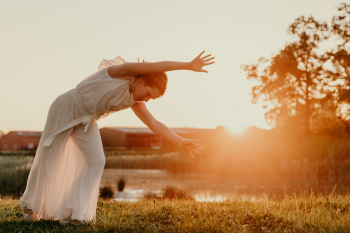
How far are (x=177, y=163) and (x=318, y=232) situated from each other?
42.1ft

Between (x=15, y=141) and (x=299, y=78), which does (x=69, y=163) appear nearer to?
(x=299, y=78)

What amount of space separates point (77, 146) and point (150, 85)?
1.15m

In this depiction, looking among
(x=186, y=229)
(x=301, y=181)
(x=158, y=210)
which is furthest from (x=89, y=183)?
(x=301, y=181)

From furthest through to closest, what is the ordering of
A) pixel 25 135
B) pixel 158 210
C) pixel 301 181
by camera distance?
pixel 25 135 → pixel 301 181 → pixel 158 210

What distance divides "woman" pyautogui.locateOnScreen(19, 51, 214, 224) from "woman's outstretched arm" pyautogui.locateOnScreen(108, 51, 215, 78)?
2cm

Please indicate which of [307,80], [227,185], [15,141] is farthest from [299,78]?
[15,141]

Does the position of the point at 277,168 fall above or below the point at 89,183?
below

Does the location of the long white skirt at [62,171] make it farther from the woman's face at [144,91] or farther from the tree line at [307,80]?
the tree line at [307,80]

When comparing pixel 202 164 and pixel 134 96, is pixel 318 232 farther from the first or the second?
pixel 202 164

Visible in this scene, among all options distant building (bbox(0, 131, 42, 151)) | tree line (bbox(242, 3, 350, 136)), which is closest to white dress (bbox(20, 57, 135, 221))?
tree line (bbox(242, 3, 350, 136))

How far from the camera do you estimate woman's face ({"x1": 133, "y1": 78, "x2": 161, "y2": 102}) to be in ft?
11.9

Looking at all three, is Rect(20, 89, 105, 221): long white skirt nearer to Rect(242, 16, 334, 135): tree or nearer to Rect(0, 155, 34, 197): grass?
Rect(0, 155, 34, 197): grass

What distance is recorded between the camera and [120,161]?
16.8 m

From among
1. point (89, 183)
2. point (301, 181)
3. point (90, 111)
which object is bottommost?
point (301, 181)
